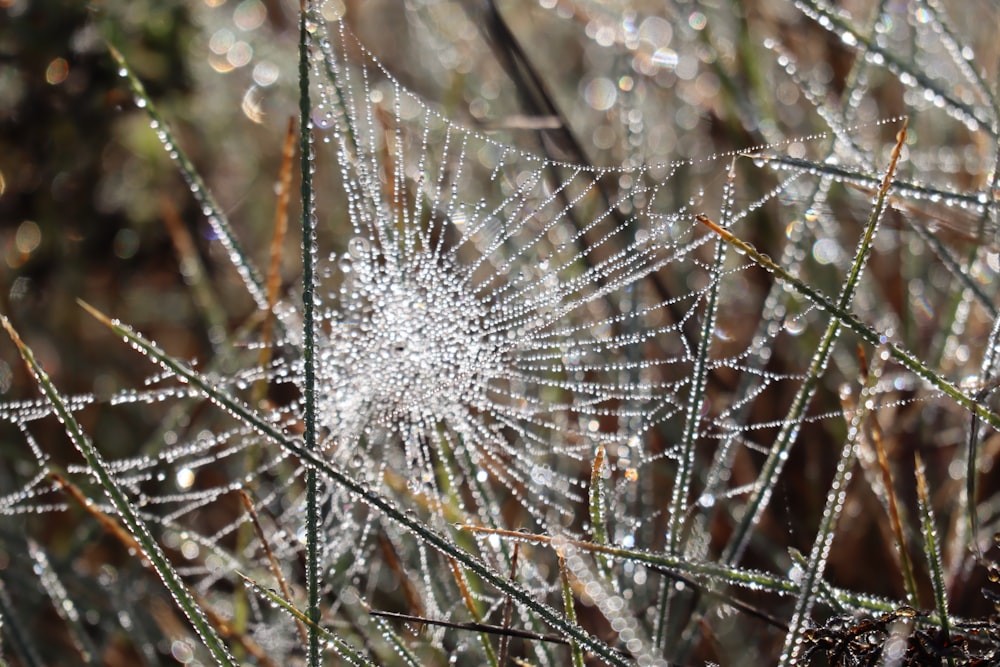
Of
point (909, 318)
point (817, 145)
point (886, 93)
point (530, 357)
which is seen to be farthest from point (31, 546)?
point (886, 93)

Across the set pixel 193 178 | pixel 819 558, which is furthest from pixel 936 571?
pixel 193 178

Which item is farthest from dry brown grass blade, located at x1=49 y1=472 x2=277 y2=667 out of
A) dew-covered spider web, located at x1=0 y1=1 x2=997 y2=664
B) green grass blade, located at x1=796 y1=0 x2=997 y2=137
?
green grass blade, located at x1=796 y1=0 x2=997 y2=137

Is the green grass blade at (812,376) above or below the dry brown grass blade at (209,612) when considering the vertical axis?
above

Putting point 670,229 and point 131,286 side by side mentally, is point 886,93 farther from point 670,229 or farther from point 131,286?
point 131,286

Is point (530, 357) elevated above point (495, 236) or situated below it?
below

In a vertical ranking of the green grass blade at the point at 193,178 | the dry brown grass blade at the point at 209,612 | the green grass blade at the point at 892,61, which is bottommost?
the dry brown grass blade at the point at 209,612

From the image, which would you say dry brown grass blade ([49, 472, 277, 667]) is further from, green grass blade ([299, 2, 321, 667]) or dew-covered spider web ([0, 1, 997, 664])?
green grass blade ([299, 2, 321, 667])

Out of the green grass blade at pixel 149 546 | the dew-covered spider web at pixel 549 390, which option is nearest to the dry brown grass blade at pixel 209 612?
the dew-covered spider web at pixel 549 390

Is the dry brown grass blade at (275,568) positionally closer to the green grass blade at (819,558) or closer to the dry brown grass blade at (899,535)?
the green grass blade at (819,558)
